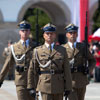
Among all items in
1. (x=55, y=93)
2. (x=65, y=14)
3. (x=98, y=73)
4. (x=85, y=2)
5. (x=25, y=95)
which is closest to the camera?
(x=55, y=93)

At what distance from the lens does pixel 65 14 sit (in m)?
21.6

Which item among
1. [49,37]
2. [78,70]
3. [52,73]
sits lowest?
[78,70]

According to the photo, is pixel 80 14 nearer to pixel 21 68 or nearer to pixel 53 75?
pixel 21 68

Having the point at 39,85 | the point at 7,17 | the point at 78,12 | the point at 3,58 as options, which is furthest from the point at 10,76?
the point at 39,85

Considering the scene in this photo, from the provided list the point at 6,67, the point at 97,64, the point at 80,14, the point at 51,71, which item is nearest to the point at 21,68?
the point at 6,67

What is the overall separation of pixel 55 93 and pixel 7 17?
13.5 metres

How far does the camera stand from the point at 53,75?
23.7 feet

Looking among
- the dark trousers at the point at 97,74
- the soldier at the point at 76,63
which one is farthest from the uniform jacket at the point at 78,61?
the dark trousers at the point at 97,74

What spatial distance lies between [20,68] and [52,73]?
4.41 feet

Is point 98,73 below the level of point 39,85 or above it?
below

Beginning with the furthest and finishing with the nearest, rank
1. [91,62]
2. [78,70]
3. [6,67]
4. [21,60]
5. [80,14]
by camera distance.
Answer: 1. [80,14]
2. [91,62]
3. [78,70]
4. [21,60]
5. [6,67]

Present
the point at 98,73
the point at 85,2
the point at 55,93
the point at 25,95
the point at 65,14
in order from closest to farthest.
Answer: the point at 55,93
the point at 25,95
the point at 98,73
the point at 85,2
the point at 65,14

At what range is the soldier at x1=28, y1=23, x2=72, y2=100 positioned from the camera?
7.21m

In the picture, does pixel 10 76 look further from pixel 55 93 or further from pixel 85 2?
pixel 55 93
